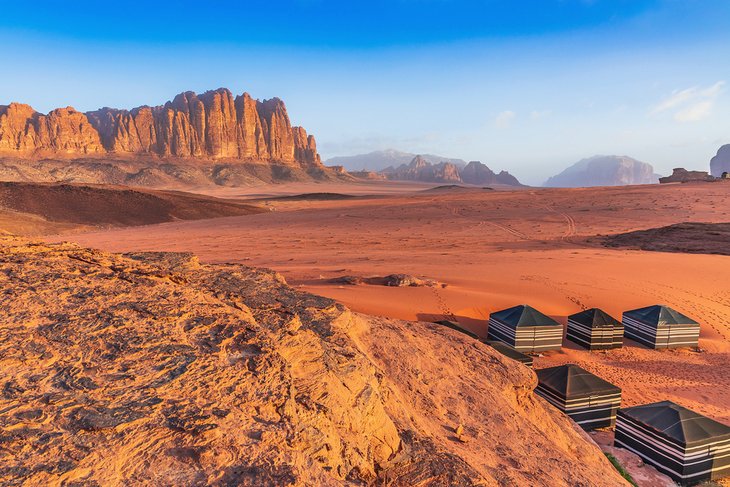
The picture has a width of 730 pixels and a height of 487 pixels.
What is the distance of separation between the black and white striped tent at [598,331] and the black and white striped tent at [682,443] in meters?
4.42

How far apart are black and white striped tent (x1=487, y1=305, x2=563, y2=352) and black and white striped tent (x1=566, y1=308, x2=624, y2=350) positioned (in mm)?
738

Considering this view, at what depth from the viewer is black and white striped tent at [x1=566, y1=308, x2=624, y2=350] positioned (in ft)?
40.1

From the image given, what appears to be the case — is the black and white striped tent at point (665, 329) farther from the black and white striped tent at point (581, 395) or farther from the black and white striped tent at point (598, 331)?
the black and white striped tent at point (581, 395)

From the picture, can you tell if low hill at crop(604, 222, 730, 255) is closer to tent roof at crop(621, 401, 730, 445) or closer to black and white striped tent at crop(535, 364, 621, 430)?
black and white striped tent at crop(535, 364, 621, 430)

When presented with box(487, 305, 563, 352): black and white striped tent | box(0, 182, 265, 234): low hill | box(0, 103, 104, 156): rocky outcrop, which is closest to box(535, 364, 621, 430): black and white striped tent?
box(487, 305, 563, 352): black and white striped tent

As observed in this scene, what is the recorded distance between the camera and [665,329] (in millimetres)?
12531

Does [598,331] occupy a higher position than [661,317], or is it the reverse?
[661,317]

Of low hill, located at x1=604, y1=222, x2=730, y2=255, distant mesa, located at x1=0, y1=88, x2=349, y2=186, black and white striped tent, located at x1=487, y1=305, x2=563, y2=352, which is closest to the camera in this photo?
black and white striped tent, located at x1=487, y1=305, x2=563, y2=352

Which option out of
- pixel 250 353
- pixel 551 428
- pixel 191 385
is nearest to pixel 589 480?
pixel 551 428

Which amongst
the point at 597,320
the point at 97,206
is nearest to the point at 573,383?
the point at 597,320

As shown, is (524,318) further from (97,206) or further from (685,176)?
(685,176)

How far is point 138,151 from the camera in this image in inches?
4734

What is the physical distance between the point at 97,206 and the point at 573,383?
1962 inches

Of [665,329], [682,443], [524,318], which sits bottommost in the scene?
[682,443]
